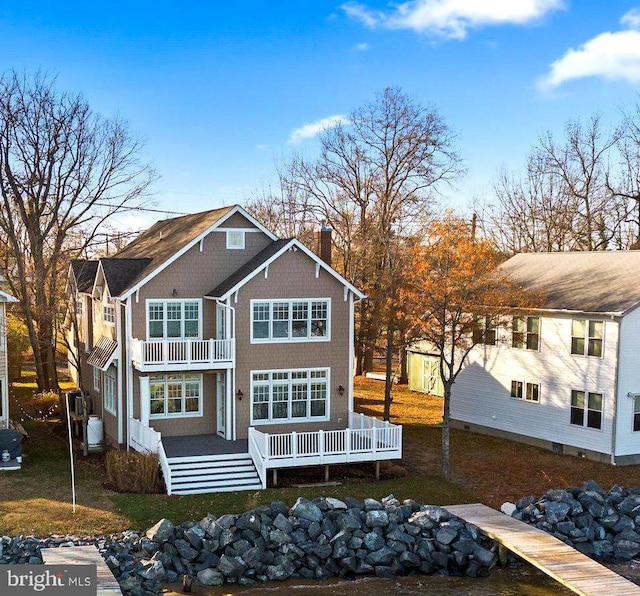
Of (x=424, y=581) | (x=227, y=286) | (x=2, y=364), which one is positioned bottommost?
(x=424, y=581)

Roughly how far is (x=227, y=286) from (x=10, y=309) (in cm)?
1692

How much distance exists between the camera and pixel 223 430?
2427cm

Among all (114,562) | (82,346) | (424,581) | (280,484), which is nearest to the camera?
(114,562)

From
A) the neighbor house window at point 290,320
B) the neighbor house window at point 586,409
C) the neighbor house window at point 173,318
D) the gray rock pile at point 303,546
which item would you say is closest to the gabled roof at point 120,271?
the neighbor house window at point 173,318

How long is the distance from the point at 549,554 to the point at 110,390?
607 inches

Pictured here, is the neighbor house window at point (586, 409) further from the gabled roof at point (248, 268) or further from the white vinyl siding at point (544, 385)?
the gabled roof at point (248, 268)

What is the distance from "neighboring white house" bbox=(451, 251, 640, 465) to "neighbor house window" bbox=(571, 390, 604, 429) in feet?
0.11

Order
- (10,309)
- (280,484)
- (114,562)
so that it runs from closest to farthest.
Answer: (114,562) < (280,484) < (10,309)

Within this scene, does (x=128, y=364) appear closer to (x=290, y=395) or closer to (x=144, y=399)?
(x=144, y=399)

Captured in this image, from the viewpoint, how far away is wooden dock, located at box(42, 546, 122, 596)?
1436cm

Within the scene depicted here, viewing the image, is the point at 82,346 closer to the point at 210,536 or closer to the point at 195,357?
the point at 195,357

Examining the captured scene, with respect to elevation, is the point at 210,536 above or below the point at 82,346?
below

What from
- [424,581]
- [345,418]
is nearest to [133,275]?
[345,418]

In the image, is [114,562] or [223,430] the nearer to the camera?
[114,562]
